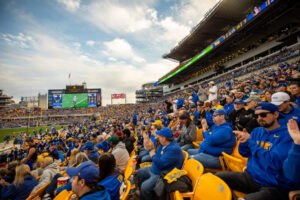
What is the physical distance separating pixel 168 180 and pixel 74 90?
2104 inches

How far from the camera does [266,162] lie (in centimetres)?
185

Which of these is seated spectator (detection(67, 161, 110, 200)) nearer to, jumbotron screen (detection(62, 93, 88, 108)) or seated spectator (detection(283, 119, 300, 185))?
seated spectator (detection(283, 119, 300, 185))

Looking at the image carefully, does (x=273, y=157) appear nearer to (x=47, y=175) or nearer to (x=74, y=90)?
(x=47, y=175)

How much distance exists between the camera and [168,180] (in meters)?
2.15

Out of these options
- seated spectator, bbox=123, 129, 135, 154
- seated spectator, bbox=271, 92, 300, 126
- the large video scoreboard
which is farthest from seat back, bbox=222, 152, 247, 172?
the large video scoreboard

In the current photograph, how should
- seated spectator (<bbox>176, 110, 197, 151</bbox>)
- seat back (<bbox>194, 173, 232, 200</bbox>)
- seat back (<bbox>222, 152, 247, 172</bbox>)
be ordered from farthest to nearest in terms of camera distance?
1. seated spectator (<bbox>176, 110, 197, 151</bbox>)
2. seat back (<bbox>222, 152, 247, 172</bbox>)
3. seat back (<bbox>194, 173, 232, 200</bbox>)

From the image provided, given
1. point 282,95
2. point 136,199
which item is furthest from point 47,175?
point 282,95

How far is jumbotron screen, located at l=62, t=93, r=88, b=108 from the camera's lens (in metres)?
47.3

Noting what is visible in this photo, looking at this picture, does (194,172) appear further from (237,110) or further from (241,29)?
(241,29)

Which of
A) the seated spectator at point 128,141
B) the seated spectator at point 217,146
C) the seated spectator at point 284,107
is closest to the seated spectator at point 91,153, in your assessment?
the seated spectator at point 128,141

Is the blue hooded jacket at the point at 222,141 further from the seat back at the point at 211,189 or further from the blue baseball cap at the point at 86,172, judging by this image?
the blue baseball cap at the point at 86,172

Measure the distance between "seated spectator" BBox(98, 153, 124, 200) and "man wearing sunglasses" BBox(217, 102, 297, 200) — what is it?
5.59 ft

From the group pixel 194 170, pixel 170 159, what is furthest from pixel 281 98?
pixel 170 159

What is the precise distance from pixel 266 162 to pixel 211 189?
81 centimetres
